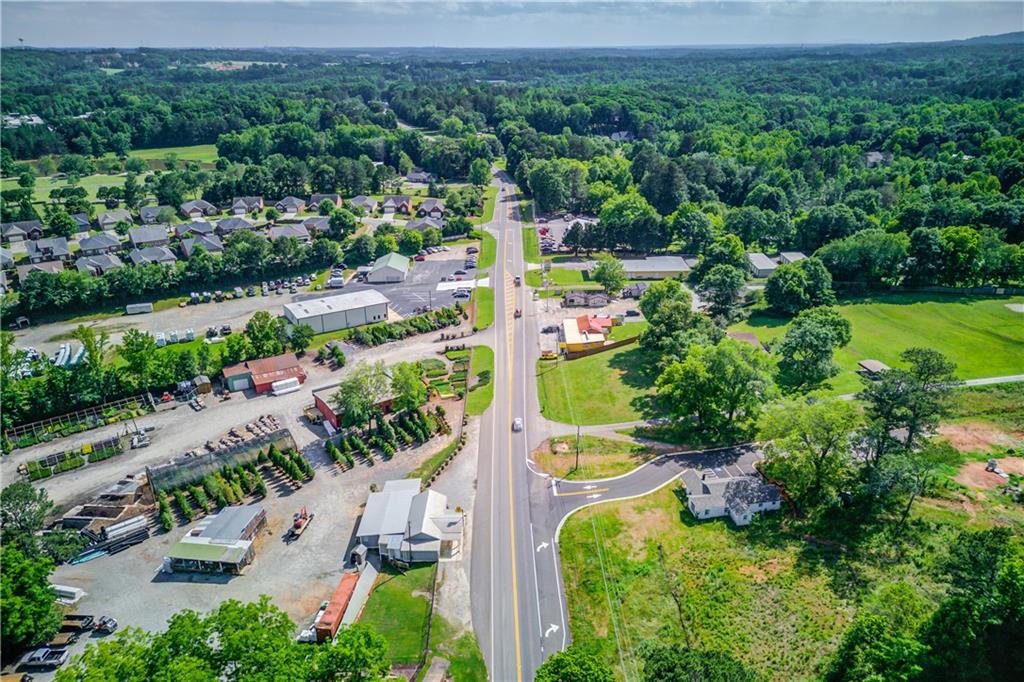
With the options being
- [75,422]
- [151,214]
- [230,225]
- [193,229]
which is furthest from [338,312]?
[151,214]

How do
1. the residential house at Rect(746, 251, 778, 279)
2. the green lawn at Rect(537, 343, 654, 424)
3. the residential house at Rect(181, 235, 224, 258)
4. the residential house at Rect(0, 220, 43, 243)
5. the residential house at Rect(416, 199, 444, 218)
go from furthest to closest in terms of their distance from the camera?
the residential house at Rect(416, 199, 444, 218)
the residential house at Rect(0, 220, 43, 243)
the residential house at Rect(181, 235, 224, 258)
the residential house at Rect(746, 251, 778, 279)
the green lawn at Rect(537, 343, 654, 424)

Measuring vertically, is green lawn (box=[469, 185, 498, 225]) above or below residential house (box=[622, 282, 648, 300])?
above

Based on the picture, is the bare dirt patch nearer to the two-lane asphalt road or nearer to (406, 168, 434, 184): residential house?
the two-lane asphalt road

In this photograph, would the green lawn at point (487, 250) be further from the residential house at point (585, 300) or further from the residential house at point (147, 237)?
the residential house at point (147, 237)

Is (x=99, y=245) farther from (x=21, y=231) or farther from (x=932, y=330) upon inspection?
(x=932, y=330)

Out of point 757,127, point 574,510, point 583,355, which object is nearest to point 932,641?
point 574,510

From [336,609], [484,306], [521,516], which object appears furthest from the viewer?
[484,306]

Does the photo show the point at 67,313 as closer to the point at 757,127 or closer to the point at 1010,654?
the point at 1010,654

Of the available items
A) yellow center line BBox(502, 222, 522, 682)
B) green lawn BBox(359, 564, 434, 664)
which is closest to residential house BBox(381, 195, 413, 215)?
yellow center line BBox(502, 222, 522, 682)
